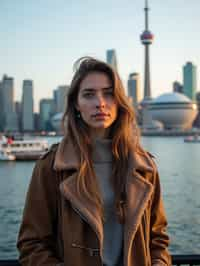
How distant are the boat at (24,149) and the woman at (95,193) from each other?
2948cm

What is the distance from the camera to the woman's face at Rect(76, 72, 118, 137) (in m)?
1.65

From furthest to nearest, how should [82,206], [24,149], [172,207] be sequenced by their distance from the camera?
[24,149] → [172,207] → [82,206]

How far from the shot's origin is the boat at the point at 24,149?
31.1 metres

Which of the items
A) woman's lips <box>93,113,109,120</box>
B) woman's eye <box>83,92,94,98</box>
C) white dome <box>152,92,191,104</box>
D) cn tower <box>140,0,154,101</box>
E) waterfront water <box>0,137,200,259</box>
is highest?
cn tower <box>140,0,154,101</box>

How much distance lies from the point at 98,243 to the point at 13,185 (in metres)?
17.8

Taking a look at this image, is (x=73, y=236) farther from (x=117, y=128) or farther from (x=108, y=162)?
(x=117, y=128)

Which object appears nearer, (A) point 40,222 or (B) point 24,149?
(A) point 40,222

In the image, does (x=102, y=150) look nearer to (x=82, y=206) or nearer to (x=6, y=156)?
(x=82, y=206)

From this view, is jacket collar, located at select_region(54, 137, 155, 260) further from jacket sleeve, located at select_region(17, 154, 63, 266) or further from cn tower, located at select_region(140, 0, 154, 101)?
cn tower, located at select_region(140, 0, 154, 101)

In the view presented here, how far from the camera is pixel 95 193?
5.06 ft

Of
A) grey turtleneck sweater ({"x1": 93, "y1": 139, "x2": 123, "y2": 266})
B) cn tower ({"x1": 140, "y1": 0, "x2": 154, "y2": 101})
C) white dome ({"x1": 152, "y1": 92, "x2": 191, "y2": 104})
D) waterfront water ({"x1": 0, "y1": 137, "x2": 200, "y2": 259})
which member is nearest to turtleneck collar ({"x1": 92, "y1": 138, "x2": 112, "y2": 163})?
grey turtleneck sweater ({"x1": 93, "y1": 139, "x2": 123, "y2": 266})

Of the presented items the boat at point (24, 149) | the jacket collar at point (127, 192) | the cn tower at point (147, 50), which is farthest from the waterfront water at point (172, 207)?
the cn tower at point (147, 50)

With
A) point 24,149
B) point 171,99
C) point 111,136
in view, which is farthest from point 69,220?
point 171,99

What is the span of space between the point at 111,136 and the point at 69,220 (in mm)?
400
